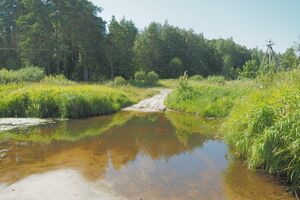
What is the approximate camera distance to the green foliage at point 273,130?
25.9ft

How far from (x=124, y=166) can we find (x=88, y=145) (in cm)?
339

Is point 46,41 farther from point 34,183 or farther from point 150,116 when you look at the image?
point 34,183

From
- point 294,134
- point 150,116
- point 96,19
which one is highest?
point 96,19

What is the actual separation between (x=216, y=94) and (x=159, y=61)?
46.8 m

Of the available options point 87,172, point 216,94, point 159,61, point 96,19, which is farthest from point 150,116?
point 159,61

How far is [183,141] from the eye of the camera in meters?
14.0

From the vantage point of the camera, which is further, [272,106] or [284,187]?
[272,106]

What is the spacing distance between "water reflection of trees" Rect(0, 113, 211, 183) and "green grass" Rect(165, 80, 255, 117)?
327 centimetres

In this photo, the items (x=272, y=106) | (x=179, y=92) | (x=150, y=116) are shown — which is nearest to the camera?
(x=272, y=106)

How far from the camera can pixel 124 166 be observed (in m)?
10.3

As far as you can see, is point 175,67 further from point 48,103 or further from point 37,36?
point 48,103

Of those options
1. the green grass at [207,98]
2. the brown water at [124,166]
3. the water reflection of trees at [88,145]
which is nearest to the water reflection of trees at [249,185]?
the brown water at [124,166]

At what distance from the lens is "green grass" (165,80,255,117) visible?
1994 centimetres

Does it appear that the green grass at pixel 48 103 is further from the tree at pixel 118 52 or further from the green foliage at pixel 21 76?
the tree at pixel 118 52
